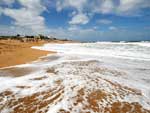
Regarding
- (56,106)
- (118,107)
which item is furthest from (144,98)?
(56,106)

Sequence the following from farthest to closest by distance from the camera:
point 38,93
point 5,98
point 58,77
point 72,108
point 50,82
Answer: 1. point 58,77
2. point 50,82
3. point 38,93
4. point 5,98
5. point 72,108

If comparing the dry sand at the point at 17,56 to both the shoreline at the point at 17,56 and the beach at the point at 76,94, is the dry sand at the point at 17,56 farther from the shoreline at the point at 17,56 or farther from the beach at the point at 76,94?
the beach at the point at 76,94

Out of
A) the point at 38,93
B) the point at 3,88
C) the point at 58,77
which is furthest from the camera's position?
the point at 58,77

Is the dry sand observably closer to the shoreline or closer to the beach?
the shoreline

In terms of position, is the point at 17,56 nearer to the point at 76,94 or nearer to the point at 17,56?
the point at 17,56

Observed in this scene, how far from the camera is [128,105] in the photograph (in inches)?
200

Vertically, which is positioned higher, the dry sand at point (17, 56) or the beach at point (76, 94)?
the beach at point (76, 94)

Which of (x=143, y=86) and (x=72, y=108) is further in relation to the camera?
(x=143, y=86)

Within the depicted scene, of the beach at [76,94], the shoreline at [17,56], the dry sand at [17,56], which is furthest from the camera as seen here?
the dry sand at [17,56]

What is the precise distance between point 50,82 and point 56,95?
4.96 ft

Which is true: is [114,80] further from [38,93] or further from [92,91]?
[38,93]

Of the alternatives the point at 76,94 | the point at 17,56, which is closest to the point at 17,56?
the point at 17,56

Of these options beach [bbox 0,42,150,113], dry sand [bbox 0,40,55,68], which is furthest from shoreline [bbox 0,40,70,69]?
beach [bbox 0,42,150,113]

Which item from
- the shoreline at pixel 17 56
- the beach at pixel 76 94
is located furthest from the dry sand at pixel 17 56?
the beach at pixel 76 94
